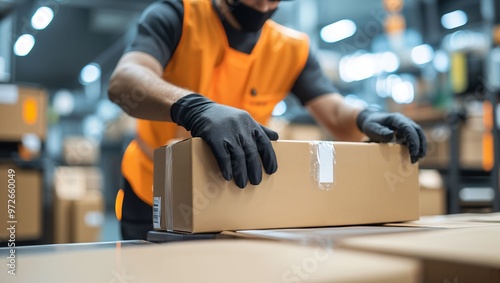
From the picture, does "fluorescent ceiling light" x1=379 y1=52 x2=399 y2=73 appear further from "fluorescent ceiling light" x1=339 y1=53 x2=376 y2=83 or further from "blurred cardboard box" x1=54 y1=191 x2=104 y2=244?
"blurred cardboard box" x1=54 y1=191 x2=104 y2=244

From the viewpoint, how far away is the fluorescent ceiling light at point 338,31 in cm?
749

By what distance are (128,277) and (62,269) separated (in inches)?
5.7

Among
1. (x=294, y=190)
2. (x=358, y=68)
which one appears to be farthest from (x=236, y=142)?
(x=358, y=68)

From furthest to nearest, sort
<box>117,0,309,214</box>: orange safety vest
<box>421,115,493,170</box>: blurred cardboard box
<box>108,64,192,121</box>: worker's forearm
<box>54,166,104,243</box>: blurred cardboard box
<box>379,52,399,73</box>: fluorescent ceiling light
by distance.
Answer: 1. <box>379,52,399,73</box>: fluorescent ceiling light
2. <box>54,166,104,243</box>: blurred cardboard box
3. <box>421,115,493,170</box>: blurred cardboard box
4. <box>117,0,309,214</box>: orange safety vest
5. <box>108,64,192,121</box>: worker's forearm

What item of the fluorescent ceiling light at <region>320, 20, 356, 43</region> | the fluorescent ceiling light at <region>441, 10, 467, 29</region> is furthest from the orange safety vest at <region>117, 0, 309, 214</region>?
the fluorescent ceiling light at <region>320, 20, 356, 43</region>

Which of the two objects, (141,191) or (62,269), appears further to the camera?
(141,191)

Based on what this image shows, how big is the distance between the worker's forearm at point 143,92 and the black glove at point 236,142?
0.17 meters

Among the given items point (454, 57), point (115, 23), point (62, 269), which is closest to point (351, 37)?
point (115, 23)

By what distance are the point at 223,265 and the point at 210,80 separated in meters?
0.98

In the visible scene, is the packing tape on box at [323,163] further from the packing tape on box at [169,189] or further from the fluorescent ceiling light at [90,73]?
the fluorescent ceiling light at [90,73]

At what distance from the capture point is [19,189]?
3633mm

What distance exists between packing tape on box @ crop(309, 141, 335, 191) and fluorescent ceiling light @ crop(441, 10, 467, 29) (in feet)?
19.3

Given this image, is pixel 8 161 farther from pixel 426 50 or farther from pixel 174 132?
pixel 426 50

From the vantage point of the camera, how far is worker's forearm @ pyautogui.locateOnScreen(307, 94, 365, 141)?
166cm
